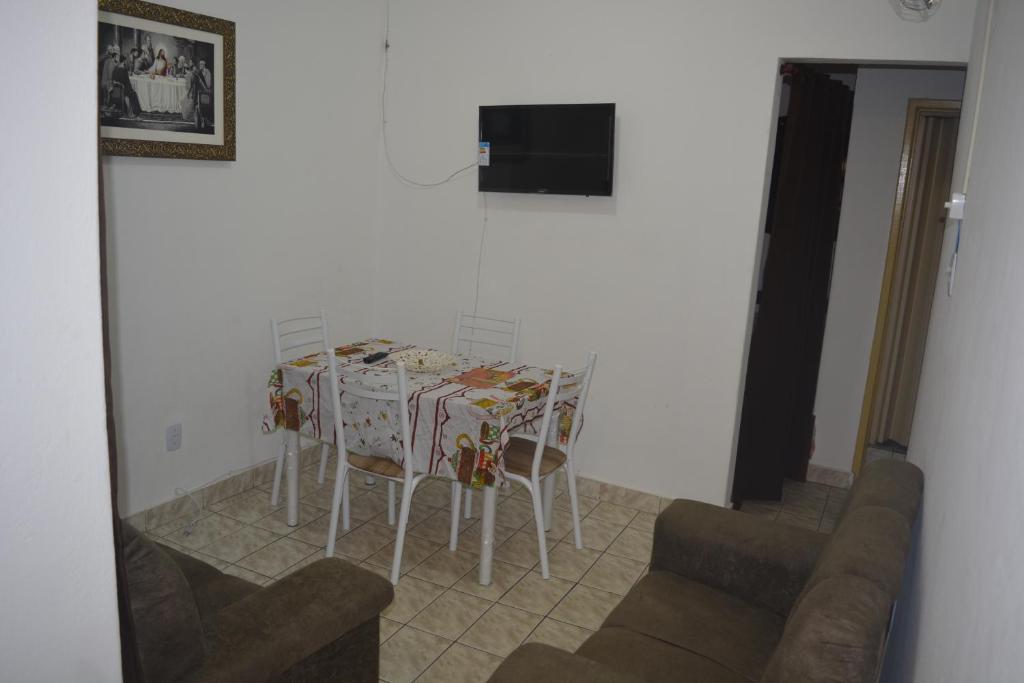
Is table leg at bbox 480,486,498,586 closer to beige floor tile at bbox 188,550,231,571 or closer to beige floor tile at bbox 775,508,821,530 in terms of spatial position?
beige floor tile at bbox 188,550,231,571

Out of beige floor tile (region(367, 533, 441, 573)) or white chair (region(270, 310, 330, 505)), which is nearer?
beige floor tile (region(367, 533, 441, 573))

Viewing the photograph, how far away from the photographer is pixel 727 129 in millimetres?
3463

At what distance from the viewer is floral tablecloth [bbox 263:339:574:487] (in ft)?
9.59

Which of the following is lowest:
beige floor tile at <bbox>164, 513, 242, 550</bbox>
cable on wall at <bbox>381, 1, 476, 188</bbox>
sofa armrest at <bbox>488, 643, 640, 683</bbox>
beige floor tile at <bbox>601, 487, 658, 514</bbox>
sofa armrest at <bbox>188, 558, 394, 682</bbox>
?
beige floor tile at <bbox>164, 513, 242, 550</bbox>

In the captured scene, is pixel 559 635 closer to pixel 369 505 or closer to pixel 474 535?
pixel 474 535

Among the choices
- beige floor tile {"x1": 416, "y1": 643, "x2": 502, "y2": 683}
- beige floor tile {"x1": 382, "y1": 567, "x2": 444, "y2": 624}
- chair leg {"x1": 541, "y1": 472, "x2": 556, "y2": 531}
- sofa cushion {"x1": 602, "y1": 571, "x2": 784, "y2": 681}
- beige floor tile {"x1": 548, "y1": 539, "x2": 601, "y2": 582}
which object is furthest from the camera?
chair leg {"x1": 541, "y1": 472, "x2": 556, "y2": 531}

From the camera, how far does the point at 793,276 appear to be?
3791mm

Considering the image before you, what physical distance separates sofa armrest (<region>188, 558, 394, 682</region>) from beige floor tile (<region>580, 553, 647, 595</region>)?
54.1 inches

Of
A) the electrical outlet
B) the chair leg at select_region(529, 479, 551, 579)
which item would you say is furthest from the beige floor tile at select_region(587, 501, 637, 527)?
the electrical outlet

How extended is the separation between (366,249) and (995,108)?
3216 mm


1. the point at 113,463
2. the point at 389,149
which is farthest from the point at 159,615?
the point at 389,149

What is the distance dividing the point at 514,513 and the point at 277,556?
114cm

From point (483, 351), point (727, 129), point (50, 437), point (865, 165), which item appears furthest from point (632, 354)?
point (50, 437)

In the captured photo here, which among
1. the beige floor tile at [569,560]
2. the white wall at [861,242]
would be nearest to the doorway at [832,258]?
the white wall at [861,242]
